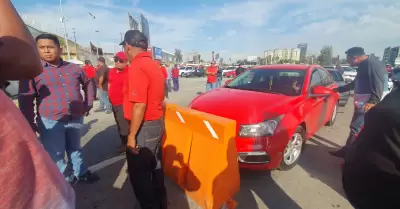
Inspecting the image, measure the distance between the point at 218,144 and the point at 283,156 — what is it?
133 centimetres

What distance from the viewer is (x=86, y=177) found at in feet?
9.89

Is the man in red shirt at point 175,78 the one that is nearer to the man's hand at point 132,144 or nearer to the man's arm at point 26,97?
the man's arm at point 26,97

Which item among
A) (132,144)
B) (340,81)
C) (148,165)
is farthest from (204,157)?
(340,81)

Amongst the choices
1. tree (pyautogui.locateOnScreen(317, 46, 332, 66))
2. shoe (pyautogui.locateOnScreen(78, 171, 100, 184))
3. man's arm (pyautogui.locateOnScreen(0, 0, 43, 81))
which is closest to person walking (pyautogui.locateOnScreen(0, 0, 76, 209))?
man's arm (pyautogui.locateOnScreen(0, 0, 43, 81))

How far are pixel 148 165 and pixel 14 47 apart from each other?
1.67 m

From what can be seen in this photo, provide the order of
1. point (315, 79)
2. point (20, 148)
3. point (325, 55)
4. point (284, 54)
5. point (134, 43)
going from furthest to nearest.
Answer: point (284, 54)
point (325, 55)
point (315, 79)
point (134, 43)
point (20, 148)

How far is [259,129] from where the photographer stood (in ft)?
8.73

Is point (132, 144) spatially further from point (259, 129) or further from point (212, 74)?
point (212, 74)

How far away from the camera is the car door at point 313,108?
3.43 m

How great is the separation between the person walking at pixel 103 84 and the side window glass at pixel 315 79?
521 centimetres

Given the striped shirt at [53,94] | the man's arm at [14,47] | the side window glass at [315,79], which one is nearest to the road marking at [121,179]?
the striped shirt at [53,94]

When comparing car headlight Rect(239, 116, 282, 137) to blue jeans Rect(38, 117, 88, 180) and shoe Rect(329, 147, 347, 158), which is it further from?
blue jeans Rect(38, 117, 88, 180)

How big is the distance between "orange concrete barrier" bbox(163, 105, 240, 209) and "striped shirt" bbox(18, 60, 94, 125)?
123 cm

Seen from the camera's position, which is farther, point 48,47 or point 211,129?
point 48,47
